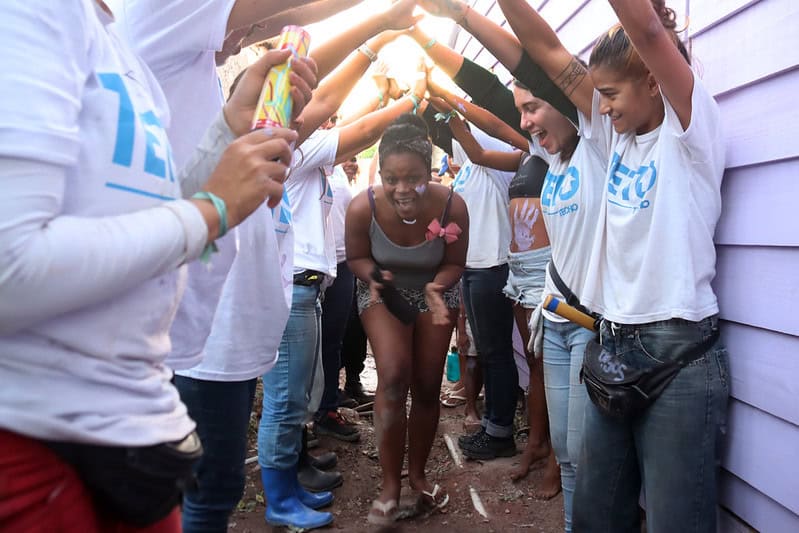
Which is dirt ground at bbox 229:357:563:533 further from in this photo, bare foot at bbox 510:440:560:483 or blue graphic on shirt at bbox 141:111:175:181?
blue graphic on shirt at bbox 141:111:175:181

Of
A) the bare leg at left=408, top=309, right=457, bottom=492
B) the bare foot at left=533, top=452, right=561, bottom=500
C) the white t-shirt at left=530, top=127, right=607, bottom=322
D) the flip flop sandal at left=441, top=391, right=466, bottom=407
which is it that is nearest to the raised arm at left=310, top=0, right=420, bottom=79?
the white t-shirt at left=530, top=127, right=607, bottom=322

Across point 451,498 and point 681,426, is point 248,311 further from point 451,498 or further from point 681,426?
point 451,498

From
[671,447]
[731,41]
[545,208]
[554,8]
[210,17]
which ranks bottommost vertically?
[671,447]

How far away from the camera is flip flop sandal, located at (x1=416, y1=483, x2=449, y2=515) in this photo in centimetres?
350

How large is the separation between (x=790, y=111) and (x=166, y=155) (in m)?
1.91

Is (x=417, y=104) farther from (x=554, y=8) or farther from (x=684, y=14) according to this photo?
(x=684, y=14)

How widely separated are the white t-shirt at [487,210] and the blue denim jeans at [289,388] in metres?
1.51

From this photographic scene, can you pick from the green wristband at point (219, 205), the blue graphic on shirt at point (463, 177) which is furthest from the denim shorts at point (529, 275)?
the green wristband at point (219, 205)

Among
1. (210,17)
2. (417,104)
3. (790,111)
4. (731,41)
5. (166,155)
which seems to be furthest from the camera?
(417,104)

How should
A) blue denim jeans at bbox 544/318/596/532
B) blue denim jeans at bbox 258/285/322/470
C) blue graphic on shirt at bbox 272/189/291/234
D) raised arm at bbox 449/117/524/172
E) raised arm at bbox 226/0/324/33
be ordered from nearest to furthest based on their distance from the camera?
raised arm at bbox 226/0/324/33 < blue graphic on shirt at bbox 272/189/291/234 < blue denim jeans at bbox 544/318/596/532 < blue denim jeans at bbox 258/285/322/470 < raised arm at bbox 449/117/524/172

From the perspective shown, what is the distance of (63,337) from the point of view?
0.91 m

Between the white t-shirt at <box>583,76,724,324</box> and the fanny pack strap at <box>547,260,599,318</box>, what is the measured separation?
372 millimetres

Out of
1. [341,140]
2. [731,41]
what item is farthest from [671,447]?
[341,140]

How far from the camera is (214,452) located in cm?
188
